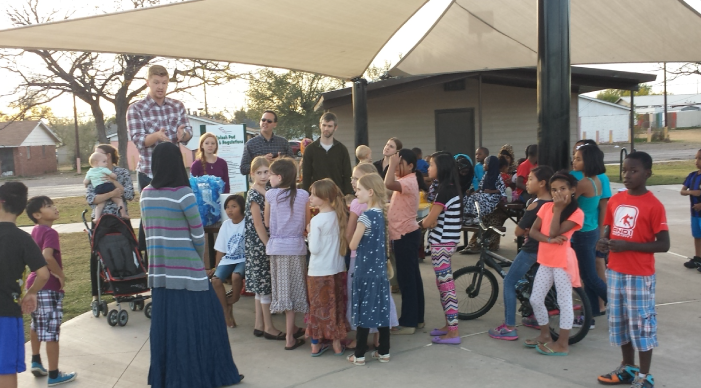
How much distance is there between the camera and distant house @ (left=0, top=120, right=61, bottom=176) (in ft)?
172

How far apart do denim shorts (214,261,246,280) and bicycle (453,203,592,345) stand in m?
2.19

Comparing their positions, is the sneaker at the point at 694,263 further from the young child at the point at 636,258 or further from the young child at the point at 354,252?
the young child at the point at 354,252

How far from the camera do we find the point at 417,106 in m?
18.8

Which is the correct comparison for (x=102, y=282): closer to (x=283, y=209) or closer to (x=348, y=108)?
(x=283, y=209)

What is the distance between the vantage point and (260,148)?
7.66 metres

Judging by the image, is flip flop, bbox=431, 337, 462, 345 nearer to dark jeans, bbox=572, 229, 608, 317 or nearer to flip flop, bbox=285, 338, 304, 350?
flip flop, bbox=285, 338, 304, 350

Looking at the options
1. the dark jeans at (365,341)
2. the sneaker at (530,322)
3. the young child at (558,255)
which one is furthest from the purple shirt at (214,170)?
the young child at (558,255)

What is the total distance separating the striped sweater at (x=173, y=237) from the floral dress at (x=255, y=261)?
49.7 inches

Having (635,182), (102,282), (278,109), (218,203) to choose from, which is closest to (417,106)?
(218,203)

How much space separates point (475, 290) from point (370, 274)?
5.12 feet

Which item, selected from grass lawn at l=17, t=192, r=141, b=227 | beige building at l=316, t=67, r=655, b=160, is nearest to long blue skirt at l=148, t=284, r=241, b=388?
beige building at l=316, t=67, r=655, b=160

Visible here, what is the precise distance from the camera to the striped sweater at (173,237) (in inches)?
172

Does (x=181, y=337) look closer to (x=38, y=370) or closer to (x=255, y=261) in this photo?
(x=255, y=261)

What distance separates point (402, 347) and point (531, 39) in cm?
682
